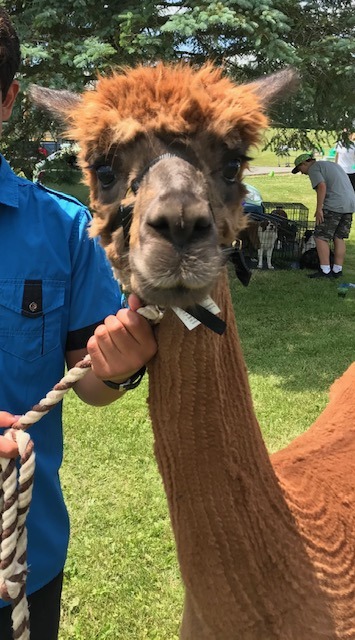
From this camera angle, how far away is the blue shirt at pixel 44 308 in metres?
1.36

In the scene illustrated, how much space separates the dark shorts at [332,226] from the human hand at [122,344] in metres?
7.82

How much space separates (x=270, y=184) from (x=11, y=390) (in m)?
20.7

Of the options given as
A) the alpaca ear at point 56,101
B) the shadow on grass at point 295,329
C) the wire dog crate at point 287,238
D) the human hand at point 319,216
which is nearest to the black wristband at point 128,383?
the alpaca ear at point 56,101

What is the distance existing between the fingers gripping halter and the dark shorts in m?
7.90

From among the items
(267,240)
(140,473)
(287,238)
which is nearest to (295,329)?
(267,240)

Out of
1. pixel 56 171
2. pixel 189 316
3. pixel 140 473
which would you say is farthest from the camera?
pixel 56 171

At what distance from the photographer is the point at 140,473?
3.66m

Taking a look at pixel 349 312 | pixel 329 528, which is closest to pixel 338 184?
pixel 349 312

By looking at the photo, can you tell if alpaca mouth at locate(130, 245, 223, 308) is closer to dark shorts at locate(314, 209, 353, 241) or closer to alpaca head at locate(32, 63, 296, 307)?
alpaca head at locate(32, 63, 296, 307)

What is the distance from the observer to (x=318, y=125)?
24.2 feet

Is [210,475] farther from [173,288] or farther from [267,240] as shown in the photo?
[267,240]

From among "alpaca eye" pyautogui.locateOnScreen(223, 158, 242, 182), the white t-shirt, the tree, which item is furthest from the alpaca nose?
the white t-shirt

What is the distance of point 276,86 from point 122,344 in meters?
0.93

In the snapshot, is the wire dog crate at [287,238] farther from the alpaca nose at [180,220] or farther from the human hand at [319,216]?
the alpaca nose at [180,220]
